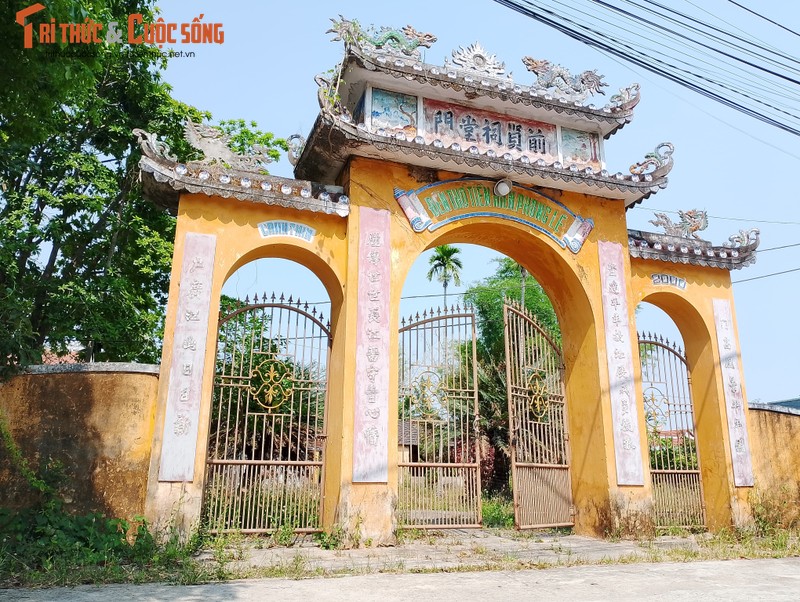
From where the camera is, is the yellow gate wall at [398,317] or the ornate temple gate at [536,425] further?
the ornate temple gate at [536,425]

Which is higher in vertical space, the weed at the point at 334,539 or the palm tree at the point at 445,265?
the palm tree at the point at 445,265

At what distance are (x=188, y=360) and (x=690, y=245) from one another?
23.7ft

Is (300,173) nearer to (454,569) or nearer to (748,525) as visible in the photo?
(454,569)

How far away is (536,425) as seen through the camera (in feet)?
29.3

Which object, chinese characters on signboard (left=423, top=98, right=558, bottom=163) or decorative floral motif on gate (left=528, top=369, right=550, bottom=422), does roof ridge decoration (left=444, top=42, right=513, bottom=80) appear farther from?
decorative floral motif on gate (left=528, top=369, right=550, bottom=422)

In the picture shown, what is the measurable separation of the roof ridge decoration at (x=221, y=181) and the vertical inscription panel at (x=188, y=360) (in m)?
0.60

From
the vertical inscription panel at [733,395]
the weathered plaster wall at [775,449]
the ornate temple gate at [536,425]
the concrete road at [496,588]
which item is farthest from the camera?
the weathered plaster wall at [775,449]

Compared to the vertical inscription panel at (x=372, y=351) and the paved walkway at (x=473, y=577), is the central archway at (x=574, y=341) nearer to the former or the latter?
the vertical inscription panel at (x=372, y=351)

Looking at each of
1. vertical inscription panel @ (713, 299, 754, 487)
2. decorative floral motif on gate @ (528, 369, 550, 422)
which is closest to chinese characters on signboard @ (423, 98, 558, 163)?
decorative floral motif on gate @ (528, 369, 550, 422)

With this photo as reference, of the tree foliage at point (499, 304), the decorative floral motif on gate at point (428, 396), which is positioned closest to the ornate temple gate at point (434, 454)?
the decorative floral motif on gate at point (428, 396)

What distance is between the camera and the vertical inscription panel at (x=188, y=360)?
6629mm

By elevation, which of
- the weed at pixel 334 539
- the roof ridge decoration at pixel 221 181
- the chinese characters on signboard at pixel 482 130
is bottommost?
the weed at pixel 334 539

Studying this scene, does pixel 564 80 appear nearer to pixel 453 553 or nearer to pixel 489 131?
pixel 489 131

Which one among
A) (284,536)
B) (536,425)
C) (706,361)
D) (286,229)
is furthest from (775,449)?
(286,229)
